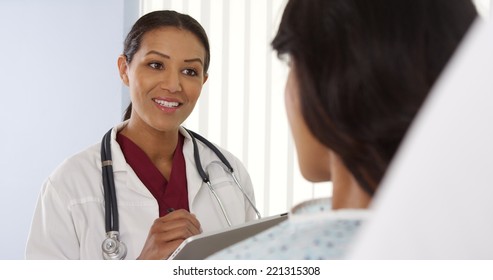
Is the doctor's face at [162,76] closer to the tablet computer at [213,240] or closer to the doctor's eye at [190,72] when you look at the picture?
the doctor's eye at [190,72]

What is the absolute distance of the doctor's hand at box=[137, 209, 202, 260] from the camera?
1189 millimetres

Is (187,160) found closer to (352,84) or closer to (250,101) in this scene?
(352,84)

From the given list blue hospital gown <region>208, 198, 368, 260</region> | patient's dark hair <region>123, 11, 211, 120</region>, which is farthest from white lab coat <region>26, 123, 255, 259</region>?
blue hospital gown <region>208, 198, 368, 260</region>

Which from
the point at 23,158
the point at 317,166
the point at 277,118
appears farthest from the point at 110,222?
the point at 23,158

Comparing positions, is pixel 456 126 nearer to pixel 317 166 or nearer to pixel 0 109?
pixel 317 166

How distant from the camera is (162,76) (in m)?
1.46

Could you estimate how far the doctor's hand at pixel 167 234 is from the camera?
3.90 ft

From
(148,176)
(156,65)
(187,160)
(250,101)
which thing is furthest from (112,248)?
(250,101)

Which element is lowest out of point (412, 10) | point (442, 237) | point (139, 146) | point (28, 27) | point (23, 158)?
point (23, 158)

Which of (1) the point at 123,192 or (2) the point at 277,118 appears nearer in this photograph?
(1) the point at 123,192

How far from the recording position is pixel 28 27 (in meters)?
2.82

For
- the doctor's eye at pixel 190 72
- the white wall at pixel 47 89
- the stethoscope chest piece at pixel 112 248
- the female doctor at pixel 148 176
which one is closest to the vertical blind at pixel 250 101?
the white wall at pixel 47 89

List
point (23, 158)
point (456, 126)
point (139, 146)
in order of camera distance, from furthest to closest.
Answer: point (23, 158) < point (139, 146) < point (456, 126)
